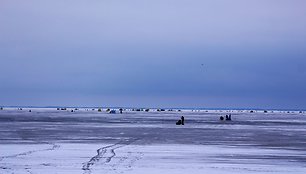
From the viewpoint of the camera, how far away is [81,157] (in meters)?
21.8

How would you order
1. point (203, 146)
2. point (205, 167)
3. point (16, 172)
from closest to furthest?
1. point (16, 172)
2. point (205, 167)
3. point (203, 146)

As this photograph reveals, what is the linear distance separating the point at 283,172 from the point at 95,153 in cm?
858

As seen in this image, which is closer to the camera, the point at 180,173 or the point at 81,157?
the point at 180,173

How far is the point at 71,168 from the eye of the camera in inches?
715

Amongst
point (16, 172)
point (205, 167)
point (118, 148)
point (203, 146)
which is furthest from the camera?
point (203, 146)

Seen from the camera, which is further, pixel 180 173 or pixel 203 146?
→ pixel 203 146

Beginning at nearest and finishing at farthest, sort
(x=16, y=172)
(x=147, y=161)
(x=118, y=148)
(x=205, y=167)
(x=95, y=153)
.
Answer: (x=16, y=172) < (x=205, y=167) < (x=147, y=161) < (x=95, y=153) < (x=118, y=148)

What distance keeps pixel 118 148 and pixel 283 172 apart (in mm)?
10330

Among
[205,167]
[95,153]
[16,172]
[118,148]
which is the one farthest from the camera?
[118,148]

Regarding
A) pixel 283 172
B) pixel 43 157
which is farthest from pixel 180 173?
pixel 43 157

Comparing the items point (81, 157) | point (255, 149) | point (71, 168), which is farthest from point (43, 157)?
point (255, 149)

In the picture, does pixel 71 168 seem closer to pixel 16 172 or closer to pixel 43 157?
pixel 16 172

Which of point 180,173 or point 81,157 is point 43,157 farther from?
point 180,173

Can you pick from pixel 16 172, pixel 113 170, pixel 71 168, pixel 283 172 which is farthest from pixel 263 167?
pixel 16 172
